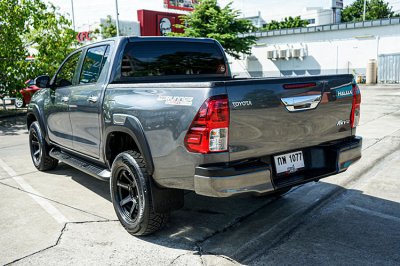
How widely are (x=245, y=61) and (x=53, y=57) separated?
26.4 meters

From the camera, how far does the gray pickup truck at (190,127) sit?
3033 millimetres

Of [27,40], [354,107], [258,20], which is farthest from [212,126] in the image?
[258,20]

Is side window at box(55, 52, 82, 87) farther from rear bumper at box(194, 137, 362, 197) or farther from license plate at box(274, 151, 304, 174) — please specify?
license plate at box(274, 151, 304, 174)

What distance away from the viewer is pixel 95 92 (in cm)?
432

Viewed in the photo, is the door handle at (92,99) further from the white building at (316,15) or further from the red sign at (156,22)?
the white building at (316,15)

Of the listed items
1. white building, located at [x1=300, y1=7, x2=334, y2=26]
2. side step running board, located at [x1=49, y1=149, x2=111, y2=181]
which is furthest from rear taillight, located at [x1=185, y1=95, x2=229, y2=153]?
white building, located at [x1=300, y1=7, x2=334, y2=26]

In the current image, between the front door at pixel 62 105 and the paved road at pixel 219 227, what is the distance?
729 mm

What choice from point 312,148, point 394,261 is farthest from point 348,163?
point 394,261

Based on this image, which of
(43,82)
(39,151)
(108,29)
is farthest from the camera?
(108,29)

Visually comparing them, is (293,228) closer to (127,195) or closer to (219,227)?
(219,227)

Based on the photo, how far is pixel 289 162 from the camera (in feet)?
11.3

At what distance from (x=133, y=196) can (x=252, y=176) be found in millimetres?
1347

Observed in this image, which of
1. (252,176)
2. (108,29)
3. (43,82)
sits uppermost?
(108,29)

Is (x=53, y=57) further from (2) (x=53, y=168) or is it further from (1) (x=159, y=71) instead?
(1) (x=159, y=71)
